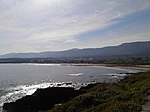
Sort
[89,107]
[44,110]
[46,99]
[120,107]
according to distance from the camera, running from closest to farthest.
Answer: [120,107] → [89,107] → [44,110] → [46,99]

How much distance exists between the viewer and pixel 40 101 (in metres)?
34.7

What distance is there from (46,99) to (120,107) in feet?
66.0

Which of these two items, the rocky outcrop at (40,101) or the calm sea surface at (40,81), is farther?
the calm sea surface at (40,81)

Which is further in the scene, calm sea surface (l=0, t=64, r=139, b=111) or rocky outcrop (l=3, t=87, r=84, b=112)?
calm sea surface (l=0, t=64, r=139, b=111)

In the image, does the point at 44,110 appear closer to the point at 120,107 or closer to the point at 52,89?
the point at 52,89

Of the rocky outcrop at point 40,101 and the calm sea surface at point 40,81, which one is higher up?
the rocky outcrop at point 40,101

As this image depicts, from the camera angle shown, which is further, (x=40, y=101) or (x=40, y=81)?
(x=40, y=81)

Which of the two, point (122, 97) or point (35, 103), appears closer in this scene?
point (122, 97)

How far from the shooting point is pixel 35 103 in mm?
34531

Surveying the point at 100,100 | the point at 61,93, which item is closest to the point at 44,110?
the point at 61,93

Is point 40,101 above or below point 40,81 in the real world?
above

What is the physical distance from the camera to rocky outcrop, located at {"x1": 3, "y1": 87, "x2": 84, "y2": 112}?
111 ft

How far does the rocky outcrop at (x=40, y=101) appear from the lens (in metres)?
33.8

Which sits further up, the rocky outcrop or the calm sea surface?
the rocky outcrop
